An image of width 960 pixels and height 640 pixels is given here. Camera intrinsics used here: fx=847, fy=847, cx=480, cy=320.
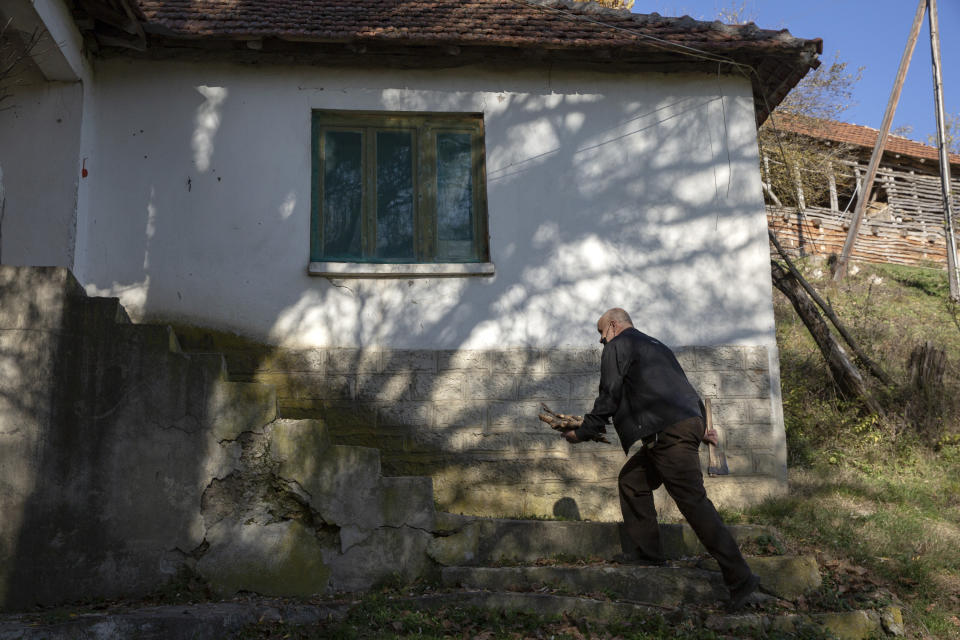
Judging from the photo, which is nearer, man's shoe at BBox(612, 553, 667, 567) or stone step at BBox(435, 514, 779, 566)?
man's shoe at BBox(612, 553, 667, 567)

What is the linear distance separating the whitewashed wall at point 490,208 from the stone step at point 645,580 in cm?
251

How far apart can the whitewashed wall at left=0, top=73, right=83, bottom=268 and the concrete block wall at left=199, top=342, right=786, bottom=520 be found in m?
1.85

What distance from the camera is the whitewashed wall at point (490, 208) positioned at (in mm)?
7770

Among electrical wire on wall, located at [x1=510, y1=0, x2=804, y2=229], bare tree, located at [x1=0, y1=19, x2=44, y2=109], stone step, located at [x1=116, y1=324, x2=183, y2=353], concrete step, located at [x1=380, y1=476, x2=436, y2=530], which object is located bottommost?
concrete step, located at [x1=380, y1=476, x2=436, y2=530]

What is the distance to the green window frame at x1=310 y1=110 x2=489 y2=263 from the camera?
26.8 ft

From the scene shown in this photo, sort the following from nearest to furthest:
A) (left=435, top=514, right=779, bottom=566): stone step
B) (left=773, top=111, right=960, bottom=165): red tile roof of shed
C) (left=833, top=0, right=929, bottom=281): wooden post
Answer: (left=435, top=514, right=779, bottom=566): stone step → (left=833, top=0, right=929, bottom=281): wooden post → (left=773, top=111, right=960, bottom=165): red tile roof of shed

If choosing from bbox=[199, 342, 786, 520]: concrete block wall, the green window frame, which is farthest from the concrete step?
the green window frame

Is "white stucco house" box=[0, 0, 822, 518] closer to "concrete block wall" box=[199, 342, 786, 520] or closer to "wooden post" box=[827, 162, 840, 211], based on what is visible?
"concrete block wall" box=[199, 342, 786, 520]

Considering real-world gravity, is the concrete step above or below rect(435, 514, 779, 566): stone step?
above

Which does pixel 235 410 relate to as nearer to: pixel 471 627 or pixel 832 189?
pixel 471 627

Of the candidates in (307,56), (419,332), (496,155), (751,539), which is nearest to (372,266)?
(419,332)

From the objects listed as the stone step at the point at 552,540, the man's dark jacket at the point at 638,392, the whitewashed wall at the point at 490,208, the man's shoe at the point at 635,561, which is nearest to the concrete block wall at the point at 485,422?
the whitewashed wall at the point at 490,208

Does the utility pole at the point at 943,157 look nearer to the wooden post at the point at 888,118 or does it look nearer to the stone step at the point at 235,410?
the wooden post at the point at 888,118

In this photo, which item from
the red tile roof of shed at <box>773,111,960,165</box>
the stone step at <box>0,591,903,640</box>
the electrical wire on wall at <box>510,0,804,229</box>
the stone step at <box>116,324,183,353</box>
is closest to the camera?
the stone step at <box>0,591,903,640</box>
